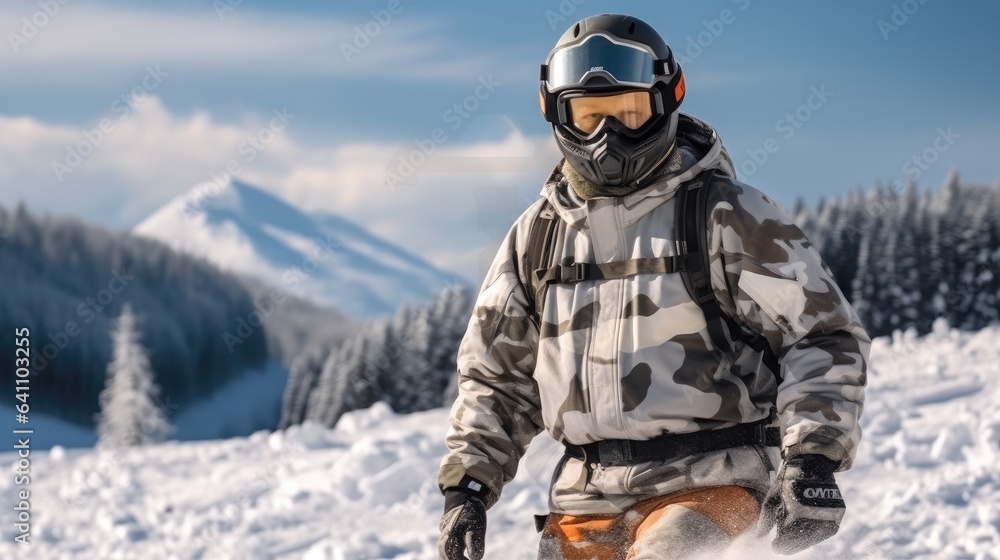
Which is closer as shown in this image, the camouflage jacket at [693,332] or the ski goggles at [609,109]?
the camouflage jacket at [693,332]

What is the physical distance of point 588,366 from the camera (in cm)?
307

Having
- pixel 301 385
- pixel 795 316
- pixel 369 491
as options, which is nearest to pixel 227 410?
pixel 301 385

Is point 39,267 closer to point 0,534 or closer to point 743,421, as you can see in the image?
point 0,534

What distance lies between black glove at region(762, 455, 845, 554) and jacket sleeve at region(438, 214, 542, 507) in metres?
0.93

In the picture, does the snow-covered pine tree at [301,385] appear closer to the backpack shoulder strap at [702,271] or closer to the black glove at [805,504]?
the backpack shoulder strap at [702,271]

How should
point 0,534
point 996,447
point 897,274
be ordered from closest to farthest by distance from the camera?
1. point 996,447
2. point 0,534
3. point 897,274

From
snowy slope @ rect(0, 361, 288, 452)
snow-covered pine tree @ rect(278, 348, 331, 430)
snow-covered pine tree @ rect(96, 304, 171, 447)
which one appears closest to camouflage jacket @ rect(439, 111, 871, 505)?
snow-covered pine tree @ rect(96, 304, 171, 447)

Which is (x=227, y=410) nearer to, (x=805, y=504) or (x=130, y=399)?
(x=130, y=399)

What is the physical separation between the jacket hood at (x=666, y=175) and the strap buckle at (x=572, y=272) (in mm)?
141

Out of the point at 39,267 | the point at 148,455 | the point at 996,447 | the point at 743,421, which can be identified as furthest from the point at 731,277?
the point at 39,267

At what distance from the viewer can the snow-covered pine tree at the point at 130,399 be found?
43875 mm

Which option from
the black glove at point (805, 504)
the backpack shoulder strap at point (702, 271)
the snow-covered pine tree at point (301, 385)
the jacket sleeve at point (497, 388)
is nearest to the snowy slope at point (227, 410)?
the snow-covered pine tree at point (301, 385)

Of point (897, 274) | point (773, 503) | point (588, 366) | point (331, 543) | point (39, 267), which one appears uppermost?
point (39, 267)

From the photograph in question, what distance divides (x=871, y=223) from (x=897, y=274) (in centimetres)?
325
